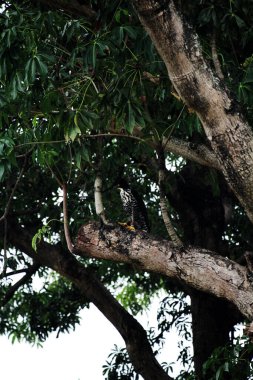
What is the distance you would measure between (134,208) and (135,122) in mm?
2840

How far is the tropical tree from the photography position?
533 cm

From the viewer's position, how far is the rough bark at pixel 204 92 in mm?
5250

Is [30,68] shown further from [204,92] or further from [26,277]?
[26,277]

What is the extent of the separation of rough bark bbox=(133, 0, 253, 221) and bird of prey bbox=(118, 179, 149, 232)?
3.26 m

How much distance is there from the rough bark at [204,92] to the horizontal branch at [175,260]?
589 mm

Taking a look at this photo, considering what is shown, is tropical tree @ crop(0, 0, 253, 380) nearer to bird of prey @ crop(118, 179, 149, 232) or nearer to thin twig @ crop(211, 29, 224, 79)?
thin twig @ crop(211, 29, 224, 79)

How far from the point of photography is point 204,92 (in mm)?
5285

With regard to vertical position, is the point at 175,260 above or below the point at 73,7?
below

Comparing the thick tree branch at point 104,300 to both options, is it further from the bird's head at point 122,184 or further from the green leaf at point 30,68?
the green leaf at point 30,68

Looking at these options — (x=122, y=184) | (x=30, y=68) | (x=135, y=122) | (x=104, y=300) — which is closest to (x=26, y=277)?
(x=104, y=300)

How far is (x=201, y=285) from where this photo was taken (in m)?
5.73

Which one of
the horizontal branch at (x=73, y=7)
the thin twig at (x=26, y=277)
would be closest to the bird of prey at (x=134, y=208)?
the thin twig at (x=26, y=277)

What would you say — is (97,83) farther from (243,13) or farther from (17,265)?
(17,265)

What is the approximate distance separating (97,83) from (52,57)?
2.37 feet
